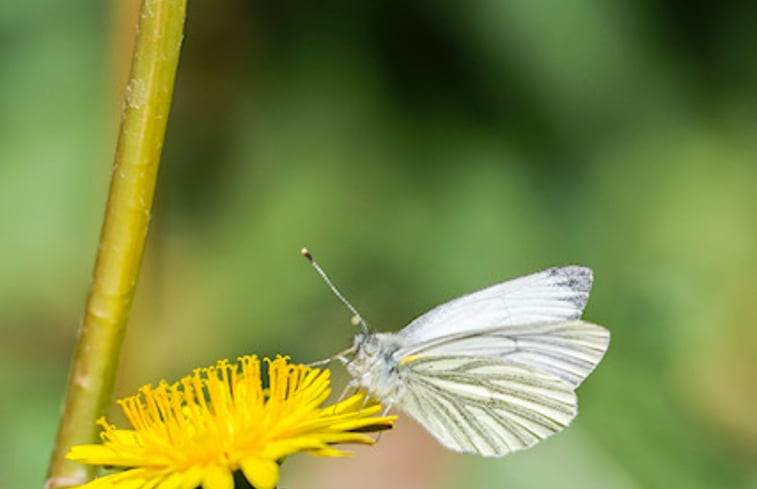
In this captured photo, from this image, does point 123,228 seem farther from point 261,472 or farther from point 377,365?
point 377,365

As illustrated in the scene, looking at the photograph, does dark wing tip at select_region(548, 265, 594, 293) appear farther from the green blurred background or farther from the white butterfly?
the green blurred background

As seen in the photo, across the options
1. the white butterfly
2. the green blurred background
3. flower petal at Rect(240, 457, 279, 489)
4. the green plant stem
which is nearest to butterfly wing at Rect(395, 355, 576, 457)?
the white butterfly

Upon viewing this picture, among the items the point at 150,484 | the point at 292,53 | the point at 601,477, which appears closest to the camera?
the point at 150,484

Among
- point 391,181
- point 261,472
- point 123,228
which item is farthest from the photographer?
point 391,181

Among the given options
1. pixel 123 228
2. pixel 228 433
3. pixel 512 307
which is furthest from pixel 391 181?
pixel 123 228

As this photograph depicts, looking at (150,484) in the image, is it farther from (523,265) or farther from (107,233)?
(523,265)

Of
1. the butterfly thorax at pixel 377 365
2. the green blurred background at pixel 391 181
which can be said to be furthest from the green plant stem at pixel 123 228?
the green blurred background at pixel 391 181

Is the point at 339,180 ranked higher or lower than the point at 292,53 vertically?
lower

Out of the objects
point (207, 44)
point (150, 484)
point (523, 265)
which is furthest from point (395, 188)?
point (150, 484)
